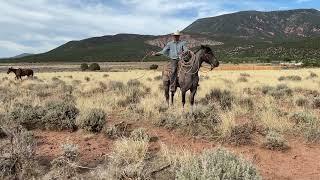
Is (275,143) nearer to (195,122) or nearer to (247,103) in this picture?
(195,122)

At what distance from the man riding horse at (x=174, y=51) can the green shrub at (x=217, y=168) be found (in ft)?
24.7

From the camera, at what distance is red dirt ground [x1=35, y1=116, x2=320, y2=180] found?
8.22 m

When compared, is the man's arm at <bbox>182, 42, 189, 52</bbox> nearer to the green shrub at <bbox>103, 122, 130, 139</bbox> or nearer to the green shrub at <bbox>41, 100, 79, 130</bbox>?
the green shrub at <bbox>41, 100, 79, 130</bbox>

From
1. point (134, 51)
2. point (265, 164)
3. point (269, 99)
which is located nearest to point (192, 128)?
point (265, 164)

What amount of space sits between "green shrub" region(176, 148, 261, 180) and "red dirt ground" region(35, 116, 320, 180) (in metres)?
1.41

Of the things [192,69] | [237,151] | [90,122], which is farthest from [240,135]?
[192,69]

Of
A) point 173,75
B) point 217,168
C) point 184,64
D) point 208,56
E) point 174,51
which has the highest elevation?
point 174,51

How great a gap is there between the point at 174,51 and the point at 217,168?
8.13 meters

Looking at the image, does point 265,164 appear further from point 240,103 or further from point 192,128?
point 240,103

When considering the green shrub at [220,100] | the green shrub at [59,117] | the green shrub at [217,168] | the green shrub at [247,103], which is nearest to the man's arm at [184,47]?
the green shrub at [220,100]

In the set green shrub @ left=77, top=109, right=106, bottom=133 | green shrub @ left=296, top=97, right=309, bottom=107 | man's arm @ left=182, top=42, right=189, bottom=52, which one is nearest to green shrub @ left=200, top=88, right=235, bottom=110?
man's arm @ left=182, top=42, right=189, bottom=52

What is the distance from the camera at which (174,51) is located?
1409 centimetres

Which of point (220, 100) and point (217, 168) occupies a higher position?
point (217, 168)

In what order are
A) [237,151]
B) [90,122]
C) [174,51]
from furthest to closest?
1. [174,51]
2. [90,122]
3. [237,151]
